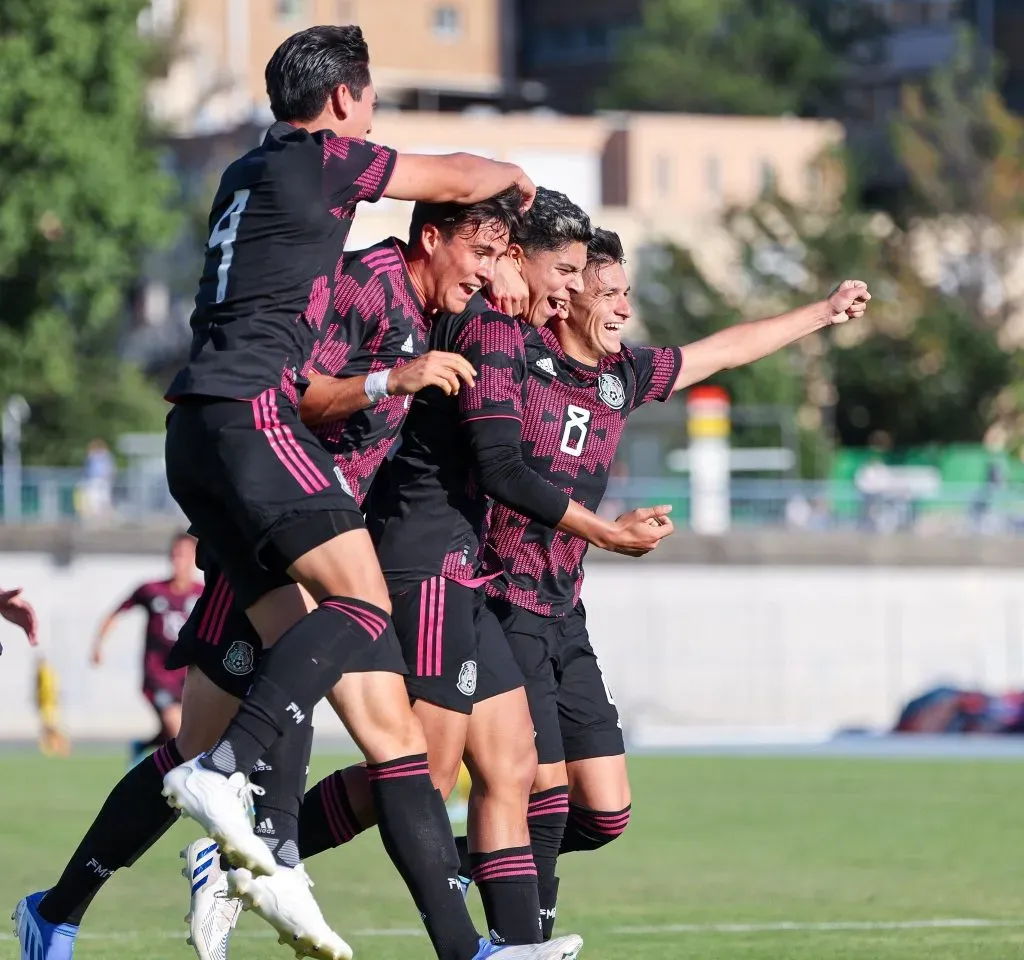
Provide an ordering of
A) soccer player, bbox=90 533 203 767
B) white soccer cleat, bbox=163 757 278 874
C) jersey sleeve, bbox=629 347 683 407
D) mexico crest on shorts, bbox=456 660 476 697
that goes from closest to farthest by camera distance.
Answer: white soccer cleat, bbox=163 757 278 874 → mexico crest on shorts, bbox=456 660 476 697 → jersey sleeve, bbox=629 347 683 407 → soccer player, bbox=90 533 203 767

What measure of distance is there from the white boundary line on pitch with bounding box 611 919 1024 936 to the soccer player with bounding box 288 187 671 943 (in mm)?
1852

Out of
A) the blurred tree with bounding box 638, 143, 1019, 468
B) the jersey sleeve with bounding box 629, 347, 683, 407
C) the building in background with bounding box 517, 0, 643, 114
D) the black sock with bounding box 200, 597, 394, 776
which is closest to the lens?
the black sock with bounding box 200, 597, 394, 776

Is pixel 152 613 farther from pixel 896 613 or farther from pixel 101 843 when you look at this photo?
pixel 896 613

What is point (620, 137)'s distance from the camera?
57688mm

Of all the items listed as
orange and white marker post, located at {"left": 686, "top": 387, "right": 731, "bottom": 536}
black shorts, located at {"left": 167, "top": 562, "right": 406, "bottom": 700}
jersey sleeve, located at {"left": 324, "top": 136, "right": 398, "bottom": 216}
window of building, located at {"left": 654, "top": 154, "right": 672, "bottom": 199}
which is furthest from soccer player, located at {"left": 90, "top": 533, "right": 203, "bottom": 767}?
window of building, located at {"left": 654, "top": 154, "right": 672, "bottom": 199}

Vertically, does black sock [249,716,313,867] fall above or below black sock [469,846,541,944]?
above

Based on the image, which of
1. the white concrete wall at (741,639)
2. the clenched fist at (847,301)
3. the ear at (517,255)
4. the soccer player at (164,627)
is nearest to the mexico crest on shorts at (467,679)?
the ear at (517,255)

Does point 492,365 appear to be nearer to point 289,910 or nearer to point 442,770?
point 442,770

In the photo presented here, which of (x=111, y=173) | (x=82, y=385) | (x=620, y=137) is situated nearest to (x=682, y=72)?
(x=620, y=137)

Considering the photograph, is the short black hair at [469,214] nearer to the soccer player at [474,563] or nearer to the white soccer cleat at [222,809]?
the soccer player at [474,563]

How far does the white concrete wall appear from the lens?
32062 millimetres

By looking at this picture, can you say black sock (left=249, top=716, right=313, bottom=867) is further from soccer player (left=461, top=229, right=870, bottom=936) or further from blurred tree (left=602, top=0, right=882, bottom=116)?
blurred tree (left=602, top=0, right=882, bottom=116)

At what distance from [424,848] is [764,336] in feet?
8.17

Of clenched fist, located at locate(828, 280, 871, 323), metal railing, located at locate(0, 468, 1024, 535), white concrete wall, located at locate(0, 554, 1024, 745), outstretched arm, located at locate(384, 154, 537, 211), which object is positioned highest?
outstretched arm, located at locate(384, 154, 537, 211)
